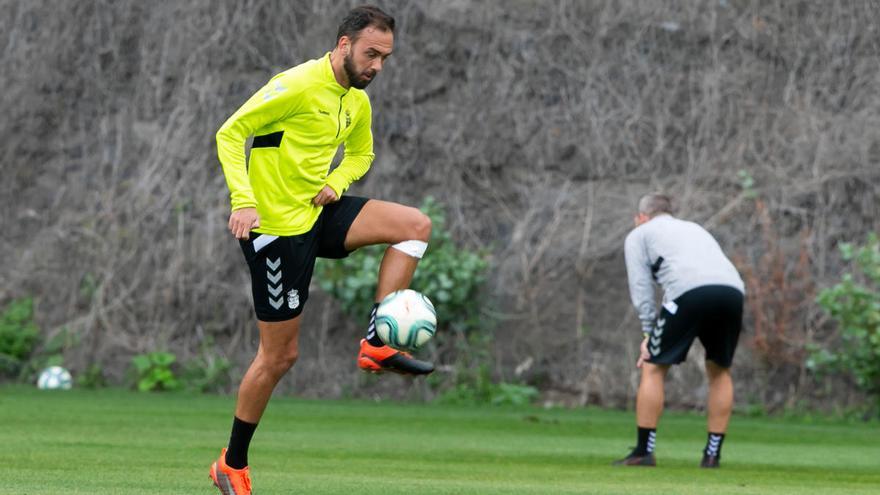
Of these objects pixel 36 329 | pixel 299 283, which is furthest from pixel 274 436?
pixel 36 329

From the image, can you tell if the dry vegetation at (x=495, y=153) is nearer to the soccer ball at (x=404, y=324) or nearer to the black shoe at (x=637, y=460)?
the black shoe at (x=637, y=460)

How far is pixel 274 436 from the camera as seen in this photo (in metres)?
12.6

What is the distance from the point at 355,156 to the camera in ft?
28.1

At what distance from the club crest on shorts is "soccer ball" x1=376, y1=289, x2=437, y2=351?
421 mm

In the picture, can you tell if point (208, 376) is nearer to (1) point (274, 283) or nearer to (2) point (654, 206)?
(2) point (654, 206)

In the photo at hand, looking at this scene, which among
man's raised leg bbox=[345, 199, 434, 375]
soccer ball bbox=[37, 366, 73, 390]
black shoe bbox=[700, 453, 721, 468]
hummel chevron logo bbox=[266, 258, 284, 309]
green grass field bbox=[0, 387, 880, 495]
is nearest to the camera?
hummel chevron logo bbox=[266, 258, 284, 309]

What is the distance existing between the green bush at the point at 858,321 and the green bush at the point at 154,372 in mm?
7231

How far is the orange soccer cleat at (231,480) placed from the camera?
7664 millimetres

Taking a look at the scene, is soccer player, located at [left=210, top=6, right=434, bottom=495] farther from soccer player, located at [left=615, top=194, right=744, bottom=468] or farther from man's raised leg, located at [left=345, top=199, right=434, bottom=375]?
soccer player, located at [left=615, top=194, right=744, bottom=468]

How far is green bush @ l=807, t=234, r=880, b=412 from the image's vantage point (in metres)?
15.5

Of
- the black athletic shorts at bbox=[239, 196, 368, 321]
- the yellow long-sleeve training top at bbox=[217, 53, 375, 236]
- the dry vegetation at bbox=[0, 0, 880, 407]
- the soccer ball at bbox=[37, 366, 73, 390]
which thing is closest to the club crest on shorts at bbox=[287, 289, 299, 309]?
the black athletic shorts at bbox=[239, 196, 368, 321]

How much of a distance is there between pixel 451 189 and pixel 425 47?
1.97 m

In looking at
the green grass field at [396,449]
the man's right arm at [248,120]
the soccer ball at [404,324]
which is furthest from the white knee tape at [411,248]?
the green grass field at [396,449]

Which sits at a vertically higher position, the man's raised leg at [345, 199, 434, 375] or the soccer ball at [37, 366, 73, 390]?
the man's raised leg at [345, 199, 434, 375]
